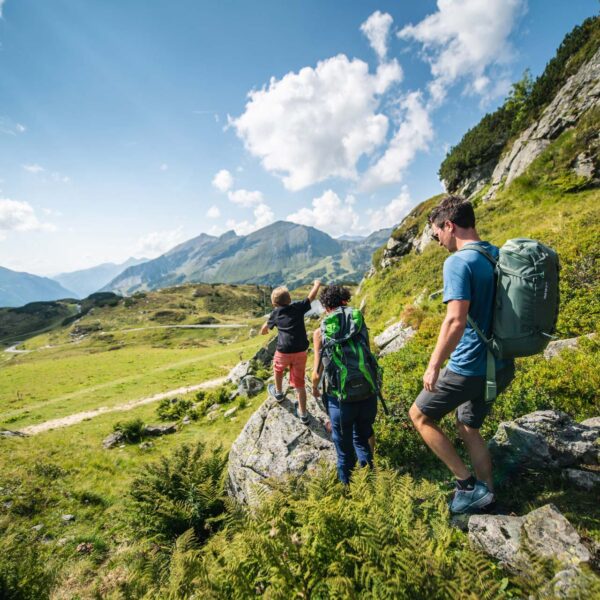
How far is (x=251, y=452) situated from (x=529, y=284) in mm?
5907

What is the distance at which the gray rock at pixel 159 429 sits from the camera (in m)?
13.6

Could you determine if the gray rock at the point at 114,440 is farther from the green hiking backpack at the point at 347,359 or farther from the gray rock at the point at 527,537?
the gray rock at the point at 527,537

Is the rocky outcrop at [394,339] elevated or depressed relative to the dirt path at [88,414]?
elevated

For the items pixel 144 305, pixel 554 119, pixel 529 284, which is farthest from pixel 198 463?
pixel 144 305

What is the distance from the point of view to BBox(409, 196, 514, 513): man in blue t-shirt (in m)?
3.41

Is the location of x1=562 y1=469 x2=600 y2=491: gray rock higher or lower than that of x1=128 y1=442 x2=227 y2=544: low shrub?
higher

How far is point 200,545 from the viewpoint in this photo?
18.6ft

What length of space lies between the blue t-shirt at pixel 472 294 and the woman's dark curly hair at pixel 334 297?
74.4 inches

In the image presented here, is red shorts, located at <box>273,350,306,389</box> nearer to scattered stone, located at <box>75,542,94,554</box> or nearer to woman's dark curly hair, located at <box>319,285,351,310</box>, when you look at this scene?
woman's dark curly hair, located at <box>319,285,351,310</box>

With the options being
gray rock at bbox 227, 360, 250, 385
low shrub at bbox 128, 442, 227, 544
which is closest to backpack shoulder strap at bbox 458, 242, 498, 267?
low shrub at bbox 128, 442, 227, 544

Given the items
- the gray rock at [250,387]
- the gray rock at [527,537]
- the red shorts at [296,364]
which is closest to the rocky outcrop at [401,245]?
the gray rock at [250,387]

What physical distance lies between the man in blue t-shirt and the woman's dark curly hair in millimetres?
1725

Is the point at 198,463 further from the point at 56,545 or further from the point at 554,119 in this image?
the point at 554,119

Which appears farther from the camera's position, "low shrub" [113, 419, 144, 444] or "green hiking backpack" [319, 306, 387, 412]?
"low shrub" [113, 419, 144, 444]
